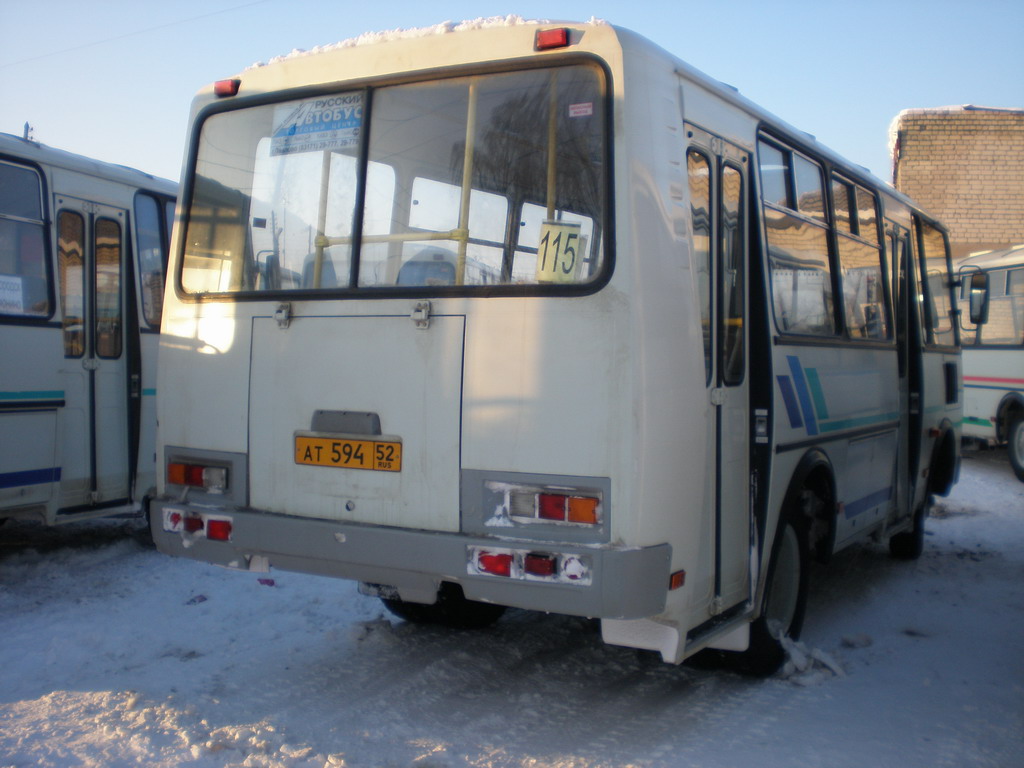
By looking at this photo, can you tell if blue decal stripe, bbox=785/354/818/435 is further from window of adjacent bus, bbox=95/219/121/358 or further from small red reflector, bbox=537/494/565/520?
window of adjacent bus, bbox=95/219/121/358

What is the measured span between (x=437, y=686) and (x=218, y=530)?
1324 millimetres

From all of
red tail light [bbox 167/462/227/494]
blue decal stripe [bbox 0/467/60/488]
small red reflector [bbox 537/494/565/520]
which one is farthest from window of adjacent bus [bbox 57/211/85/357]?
small red reflector [bbox 537/494/565/520]

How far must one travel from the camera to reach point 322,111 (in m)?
4.51

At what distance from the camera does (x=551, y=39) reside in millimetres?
3910

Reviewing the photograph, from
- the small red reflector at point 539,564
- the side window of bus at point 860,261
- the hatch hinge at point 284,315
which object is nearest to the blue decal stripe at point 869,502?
the side window of bus at point 860,261

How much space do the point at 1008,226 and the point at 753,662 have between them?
20845 millimetres

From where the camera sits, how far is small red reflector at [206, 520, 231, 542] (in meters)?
4.44

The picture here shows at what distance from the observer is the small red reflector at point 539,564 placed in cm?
371

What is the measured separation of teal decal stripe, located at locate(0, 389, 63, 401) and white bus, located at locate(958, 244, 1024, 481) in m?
11.6

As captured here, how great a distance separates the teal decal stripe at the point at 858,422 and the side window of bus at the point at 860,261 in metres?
0.54

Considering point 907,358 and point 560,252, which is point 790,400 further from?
point 907,358

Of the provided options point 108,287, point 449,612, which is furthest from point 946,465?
point 108,287

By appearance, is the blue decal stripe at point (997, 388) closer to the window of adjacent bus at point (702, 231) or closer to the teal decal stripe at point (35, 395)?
the window of adjacent bus at point (702, 231)

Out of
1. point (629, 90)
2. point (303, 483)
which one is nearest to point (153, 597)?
point (303, 483)
